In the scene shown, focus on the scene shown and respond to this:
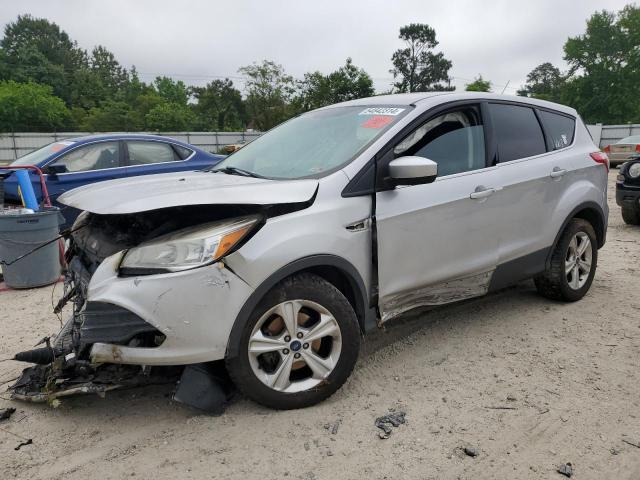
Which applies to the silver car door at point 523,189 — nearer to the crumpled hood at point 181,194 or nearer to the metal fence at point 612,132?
the crumpled hood at point 181,194

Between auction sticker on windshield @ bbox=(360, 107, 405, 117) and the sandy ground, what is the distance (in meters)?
1.64

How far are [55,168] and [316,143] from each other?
516cm

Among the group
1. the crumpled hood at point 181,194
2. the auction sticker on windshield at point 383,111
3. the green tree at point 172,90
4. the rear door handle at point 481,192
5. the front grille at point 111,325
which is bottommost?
the front grille at point 111,325

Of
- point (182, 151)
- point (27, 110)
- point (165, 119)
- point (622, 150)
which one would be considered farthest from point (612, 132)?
point (27, 110)

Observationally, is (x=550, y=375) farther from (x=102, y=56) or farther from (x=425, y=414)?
(x=102, y=56)

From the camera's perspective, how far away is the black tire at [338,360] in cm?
255

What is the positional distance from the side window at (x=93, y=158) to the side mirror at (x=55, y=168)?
0.05 metres

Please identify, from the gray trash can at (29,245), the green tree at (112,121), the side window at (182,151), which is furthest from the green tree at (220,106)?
the gray trash can at (29,245)

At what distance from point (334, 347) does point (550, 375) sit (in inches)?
57.2

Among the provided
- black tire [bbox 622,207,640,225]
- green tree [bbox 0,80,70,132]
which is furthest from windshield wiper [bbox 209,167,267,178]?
green tree [bbox 0,80,70,132]

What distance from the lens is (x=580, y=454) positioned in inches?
95.4

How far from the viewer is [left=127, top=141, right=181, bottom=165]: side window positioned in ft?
25.4

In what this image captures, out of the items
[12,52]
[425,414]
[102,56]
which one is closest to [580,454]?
[425,414]

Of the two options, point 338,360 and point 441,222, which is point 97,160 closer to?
point 441,222
